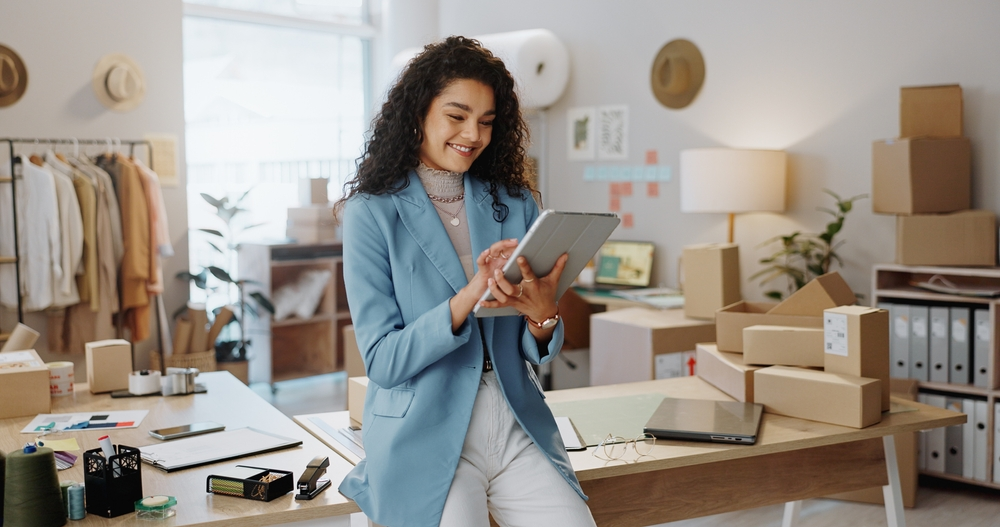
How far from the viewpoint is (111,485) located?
1.61 metres

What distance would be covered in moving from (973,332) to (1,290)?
14.9 ft

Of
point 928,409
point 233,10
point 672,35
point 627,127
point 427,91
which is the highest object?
point 233,10

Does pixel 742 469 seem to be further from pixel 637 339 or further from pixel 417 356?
pixel 637 339

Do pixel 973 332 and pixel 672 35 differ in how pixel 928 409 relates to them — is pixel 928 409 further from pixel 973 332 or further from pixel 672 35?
pixel 672 35

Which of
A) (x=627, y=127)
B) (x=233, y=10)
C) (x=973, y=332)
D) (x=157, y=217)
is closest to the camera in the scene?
(x=973, y=332)

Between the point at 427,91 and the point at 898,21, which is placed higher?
the point at 898,21

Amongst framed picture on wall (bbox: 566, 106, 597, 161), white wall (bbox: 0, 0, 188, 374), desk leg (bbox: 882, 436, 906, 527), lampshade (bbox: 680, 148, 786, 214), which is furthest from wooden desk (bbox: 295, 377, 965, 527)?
white wall (bbox: 0, 0, 188, 374)

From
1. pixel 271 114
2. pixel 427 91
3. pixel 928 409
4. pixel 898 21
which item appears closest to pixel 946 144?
pixel 898 21

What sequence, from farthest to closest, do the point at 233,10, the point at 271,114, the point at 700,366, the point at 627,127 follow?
the point at 271,114 → the point at 233,10 → the point at 627,127 → the point at 700,366

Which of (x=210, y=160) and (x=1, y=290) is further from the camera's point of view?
(x=210, y=160)

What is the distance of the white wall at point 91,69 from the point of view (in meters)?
4.76

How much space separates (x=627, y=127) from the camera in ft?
16.9

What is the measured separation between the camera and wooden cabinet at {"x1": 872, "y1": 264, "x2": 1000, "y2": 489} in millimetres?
3455

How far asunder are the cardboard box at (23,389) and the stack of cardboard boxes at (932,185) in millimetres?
3117
